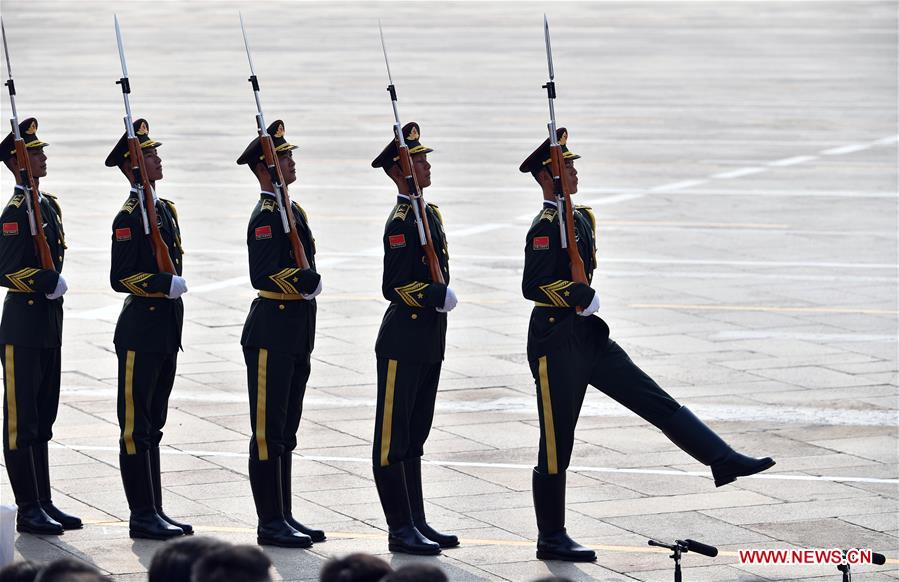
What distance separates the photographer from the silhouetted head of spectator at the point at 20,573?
202 inches

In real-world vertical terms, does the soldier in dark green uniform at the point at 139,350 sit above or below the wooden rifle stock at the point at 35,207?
below

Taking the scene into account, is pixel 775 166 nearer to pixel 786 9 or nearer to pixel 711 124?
pixel 711 124

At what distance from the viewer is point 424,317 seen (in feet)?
32.3

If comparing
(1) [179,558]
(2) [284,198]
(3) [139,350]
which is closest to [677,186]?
(2) [284,198]

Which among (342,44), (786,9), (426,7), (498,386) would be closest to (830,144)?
(498,386)

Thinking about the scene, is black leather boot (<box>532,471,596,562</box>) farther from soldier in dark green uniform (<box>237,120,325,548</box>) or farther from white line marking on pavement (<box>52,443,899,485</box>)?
white line marking on pavement (<box>52,443,899,485</box>)

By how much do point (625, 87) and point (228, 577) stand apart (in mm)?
37487

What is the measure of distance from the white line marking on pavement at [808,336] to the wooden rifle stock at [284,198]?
6824 mm

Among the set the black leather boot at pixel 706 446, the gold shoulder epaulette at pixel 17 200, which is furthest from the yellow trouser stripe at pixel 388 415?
the gold shoulder epaulette at pixel 17 200

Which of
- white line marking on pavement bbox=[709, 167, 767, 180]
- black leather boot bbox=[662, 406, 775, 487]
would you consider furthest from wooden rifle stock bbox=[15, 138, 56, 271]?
white line marking on pavement bbox=[709, 167, 767, 180]

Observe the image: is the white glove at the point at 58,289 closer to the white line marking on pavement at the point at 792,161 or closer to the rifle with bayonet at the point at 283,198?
the rifle with bayonet at the point at 283,198

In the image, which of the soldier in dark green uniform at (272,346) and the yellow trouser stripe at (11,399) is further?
the yellow trouser stripe at (11,399)

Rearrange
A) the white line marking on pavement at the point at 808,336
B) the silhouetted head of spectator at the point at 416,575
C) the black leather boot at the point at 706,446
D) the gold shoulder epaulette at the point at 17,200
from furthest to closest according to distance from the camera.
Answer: the white line marking on pavement at the point at 808,336 → the gold shoulder epaulette at the point at 17,200 → the black leather boot at the point at 706,446 → the silhouetted head of spectator at the point at 416,575

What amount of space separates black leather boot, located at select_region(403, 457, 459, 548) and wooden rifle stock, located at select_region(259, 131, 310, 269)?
1210 millimetres
